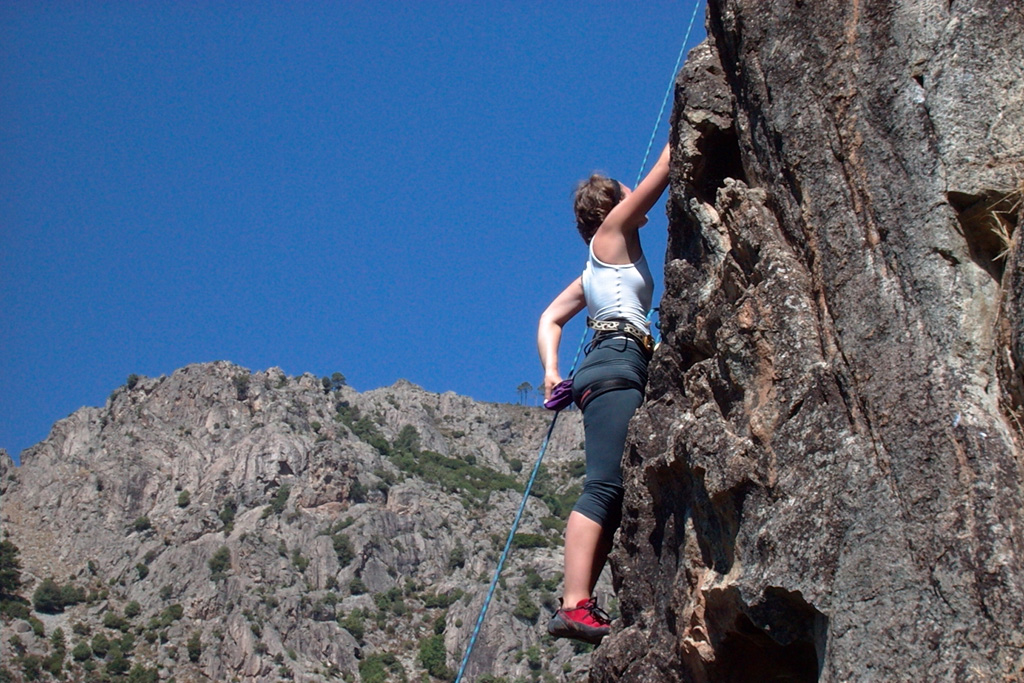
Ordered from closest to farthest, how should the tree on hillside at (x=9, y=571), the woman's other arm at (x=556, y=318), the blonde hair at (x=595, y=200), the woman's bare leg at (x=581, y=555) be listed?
the woman's bare leg at (x=581, y=555)
the blonde hair at (x=595, y=200)
the woman's other arm at (x=556, y=318)
the tree on hillside at (x=9, y=571)

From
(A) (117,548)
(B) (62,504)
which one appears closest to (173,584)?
(A) (117,548)

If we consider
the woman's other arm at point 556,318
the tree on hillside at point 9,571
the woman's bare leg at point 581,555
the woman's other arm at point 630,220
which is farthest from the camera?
the tree on hillside at point 9,571

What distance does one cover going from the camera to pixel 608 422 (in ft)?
19.1

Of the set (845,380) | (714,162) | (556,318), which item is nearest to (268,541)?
(556,318)

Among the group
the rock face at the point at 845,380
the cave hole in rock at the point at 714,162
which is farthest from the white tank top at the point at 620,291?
the cave hole in rock at the point at 714,162

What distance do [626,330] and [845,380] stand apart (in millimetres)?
1704

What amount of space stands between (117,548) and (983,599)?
89997 millimetres

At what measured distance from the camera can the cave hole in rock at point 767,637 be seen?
438cm

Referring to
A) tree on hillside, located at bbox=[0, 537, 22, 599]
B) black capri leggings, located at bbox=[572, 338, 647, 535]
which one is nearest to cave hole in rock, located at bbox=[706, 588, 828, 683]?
black capri leggings, located at bbox=[572, 338, 647, 535]

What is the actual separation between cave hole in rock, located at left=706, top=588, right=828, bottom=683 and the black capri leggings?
3.57ft

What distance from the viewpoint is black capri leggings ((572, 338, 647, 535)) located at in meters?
5.76

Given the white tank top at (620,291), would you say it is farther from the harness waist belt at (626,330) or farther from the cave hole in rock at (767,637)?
the cave hole in rock at (767,637)

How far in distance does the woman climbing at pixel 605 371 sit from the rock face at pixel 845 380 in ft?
0.63

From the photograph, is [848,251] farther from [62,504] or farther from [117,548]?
[62,504]
